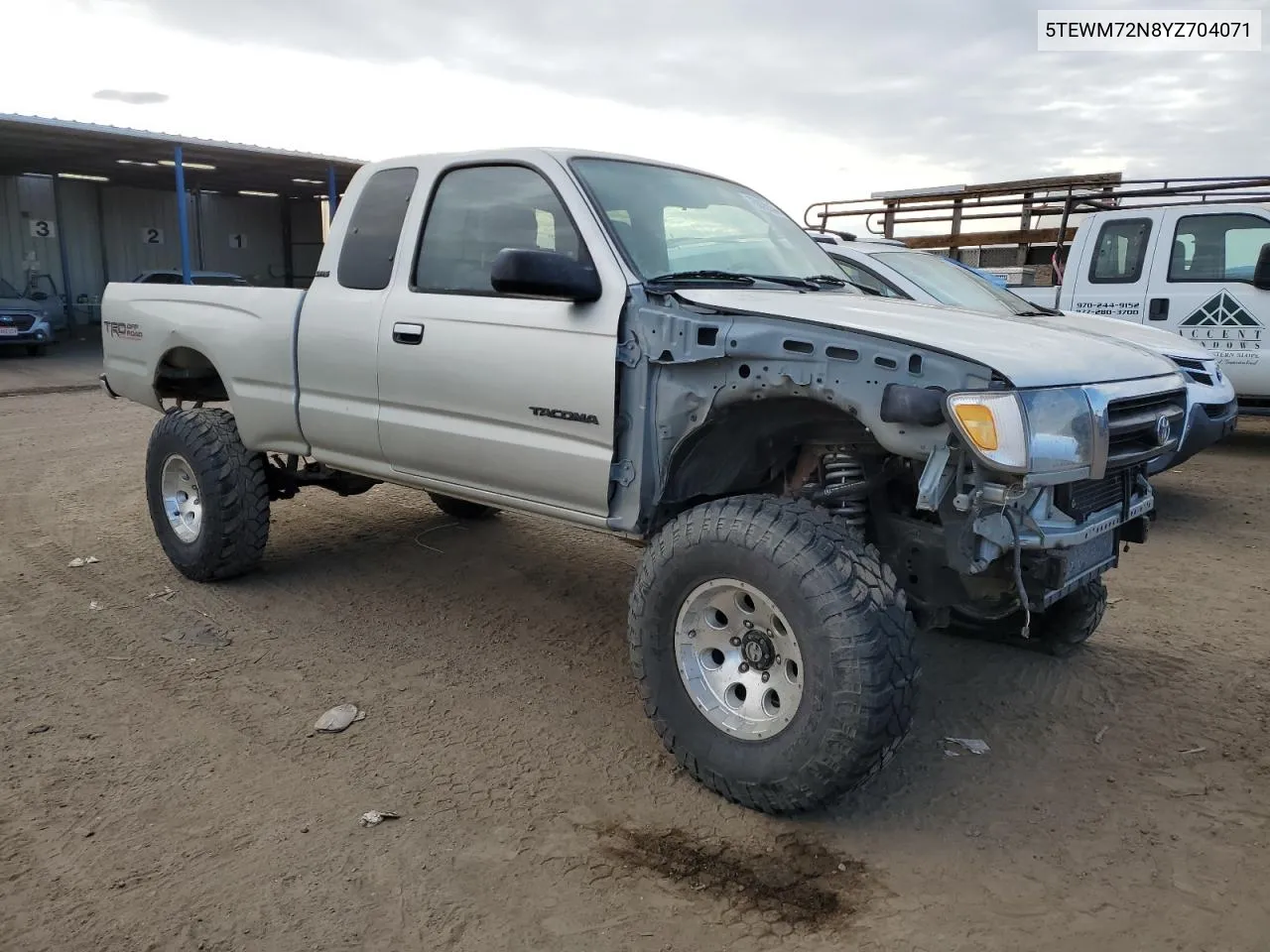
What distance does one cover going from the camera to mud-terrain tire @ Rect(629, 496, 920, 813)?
9.50 ft

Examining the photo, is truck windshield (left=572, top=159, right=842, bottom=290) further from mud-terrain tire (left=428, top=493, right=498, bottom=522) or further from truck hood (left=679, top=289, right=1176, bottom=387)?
mud-terrain tire (left=428, top=493, right=498, bottom=522)

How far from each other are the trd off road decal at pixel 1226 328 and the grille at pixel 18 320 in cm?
1831

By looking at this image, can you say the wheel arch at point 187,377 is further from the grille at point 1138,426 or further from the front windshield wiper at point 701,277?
the grille at point 1138,426

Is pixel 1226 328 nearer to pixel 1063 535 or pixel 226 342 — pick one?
pixel 1063 535

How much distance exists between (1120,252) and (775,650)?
7.46 meters

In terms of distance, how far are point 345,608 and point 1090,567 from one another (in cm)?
343

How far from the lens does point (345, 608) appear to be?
4.99 metres

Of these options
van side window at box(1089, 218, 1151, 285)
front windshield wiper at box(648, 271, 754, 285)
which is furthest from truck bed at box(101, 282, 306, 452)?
van side window at box(1089, 218, 1151, 285)

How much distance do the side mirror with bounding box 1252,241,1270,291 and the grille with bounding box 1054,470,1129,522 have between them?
20.5ft

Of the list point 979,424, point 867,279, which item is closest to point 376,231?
point 979,424

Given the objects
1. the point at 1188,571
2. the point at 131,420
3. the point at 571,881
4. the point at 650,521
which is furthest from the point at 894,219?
the point at 571,881

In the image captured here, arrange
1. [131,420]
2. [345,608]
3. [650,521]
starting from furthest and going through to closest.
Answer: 1. [131,420]
2. [345,608]
3. [650,521]

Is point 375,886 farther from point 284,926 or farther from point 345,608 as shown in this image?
point 345,608

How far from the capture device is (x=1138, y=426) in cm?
324
